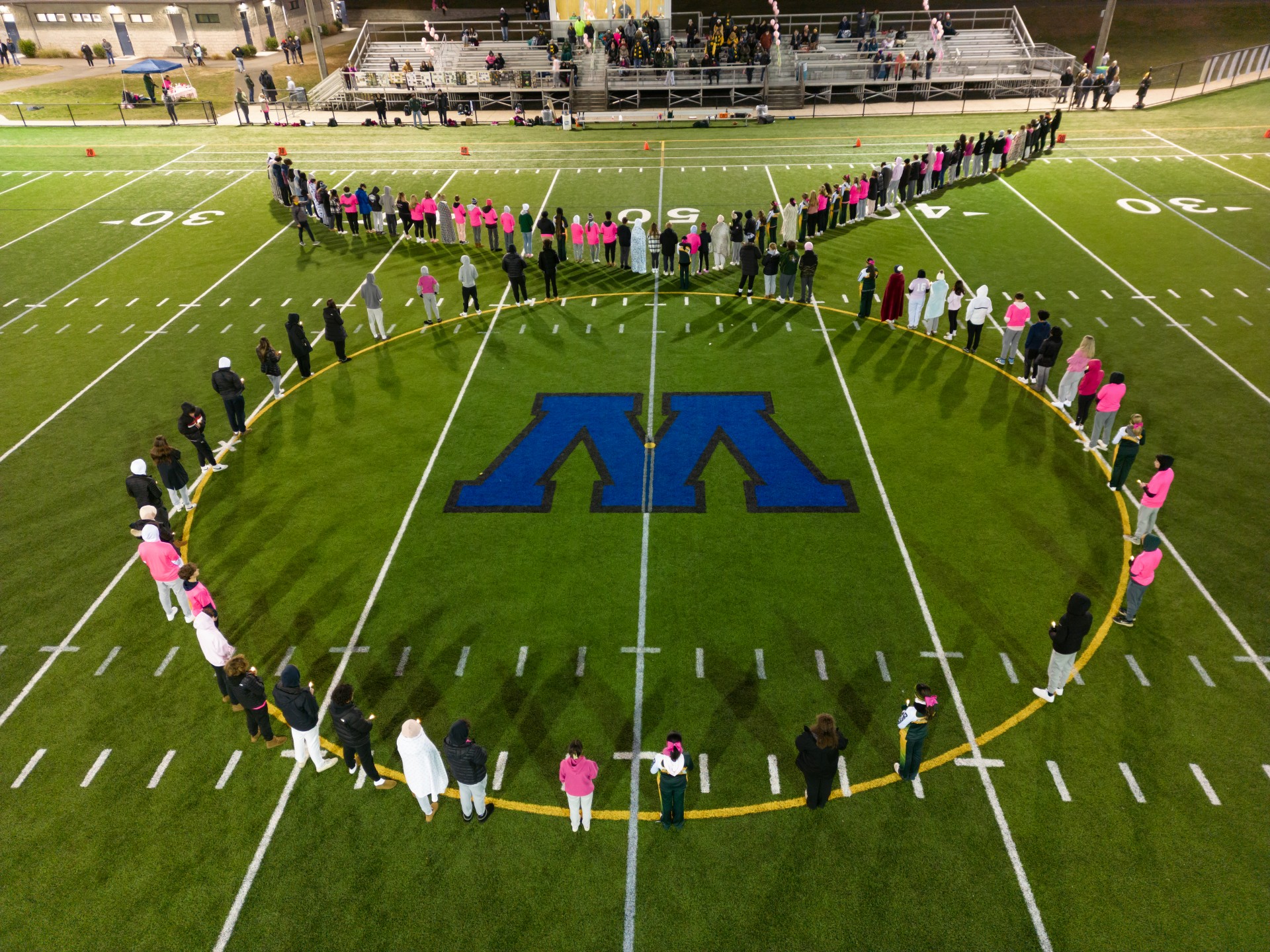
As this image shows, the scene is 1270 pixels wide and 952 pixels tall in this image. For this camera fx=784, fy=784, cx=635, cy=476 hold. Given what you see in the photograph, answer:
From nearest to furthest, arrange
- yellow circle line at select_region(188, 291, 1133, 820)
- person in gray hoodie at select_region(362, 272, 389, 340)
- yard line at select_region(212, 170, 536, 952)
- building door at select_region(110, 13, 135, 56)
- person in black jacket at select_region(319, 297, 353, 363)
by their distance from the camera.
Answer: yard line at select_region(212, 170, 536, 952), yellow circle line at select_region(188, 291, 1133, 820), person in black jacket at select_region(319, 297, 353, 363), person in gray hoodie at select_region(362, 272, 389, 340), building door at select_region(110, 13, 135, 56)

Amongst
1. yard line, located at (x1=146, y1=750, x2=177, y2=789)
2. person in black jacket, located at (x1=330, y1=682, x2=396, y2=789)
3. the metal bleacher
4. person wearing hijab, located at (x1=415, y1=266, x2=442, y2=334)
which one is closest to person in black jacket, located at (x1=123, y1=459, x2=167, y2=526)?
yard line, located at (x1=146, y1=750, x2=177, y2=789)

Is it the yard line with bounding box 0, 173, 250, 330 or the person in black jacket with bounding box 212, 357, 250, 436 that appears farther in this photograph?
the yard line with bounding box 0, 173, 250, 330

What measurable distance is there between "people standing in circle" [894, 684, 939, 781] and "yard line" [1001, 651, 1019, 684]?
218 cm

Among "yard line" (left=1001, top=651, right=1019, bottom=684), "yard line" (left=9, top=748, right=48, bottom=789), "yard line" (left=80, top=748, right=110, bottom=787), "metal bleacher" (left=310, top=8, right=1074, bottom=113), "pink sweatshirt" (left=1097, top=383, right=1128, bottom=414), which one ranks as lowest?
"yard line" (left=9, top=748, right=48, bottom=789)

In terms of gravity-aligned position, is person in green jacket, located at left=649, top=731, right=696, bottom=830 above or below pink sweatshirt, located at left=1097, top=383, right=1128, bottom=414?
below

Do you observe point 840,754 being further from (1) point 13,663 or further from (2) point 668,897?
(1) point 13,663

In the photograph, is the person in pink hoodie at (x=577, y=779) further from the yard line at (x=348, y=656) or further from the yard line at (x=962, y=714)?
the yard line at (x=962, y=714)

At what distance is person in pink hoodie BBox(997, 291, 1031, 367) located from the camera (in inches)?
678

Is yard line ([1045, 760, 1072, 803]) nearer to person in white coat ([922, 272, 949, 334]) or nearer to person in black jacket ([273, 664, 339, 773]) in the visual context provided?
person in black jacket ([273, 664, 339, 773])

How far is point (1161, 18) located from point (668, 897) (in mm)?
68560

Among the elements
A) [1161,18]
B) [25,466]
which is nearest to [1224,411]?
[25,466]

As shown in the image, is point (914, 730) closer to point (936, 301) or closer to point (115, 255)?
point (936, 301)

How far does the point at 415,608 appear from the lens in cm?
1191

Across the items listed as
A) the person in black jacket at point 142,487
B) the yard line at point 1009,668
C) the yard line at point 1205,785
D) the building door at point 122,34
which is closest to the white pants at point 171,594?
the person in black jacket at point 142,487
